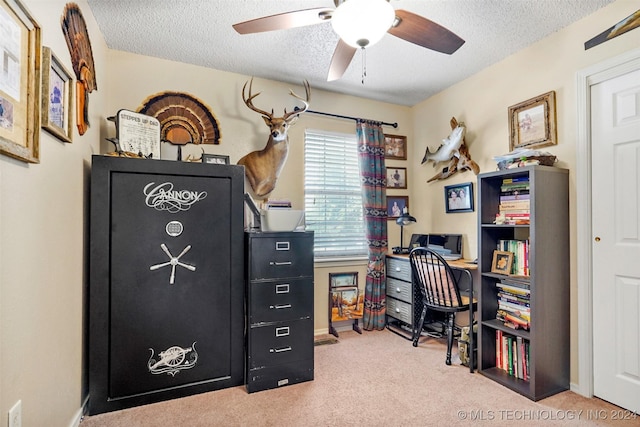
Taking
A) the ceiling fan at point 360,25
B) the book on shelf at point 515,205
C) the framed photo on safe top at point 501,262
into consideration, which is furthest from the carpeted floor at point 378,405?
the ceiling fan at point 360,25

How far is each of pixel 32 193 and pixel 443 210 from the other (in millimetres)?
3276

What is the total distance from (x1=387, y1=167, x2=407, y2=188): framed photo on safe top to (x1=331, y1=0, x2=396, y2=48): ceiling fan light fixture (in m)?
2.33

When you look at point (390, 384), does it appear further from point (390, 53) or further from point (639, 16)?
point (639, 16)

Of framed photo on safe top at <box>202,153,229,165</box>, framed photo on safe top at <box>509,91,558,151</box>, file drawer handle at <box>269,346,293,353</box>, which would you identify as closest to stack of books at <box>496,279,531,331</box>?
framed photo on safe top at <box>509,91,558,151</box>

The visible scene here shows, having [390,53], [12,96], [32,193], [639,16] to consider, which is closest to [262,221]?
[32,193]

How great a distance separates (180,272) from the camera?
2154 millimetres

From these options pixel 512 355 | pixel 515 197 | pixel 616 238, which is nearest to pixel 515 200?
pixel 515 197

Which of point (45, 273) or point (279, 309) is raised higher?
point (45, 273)

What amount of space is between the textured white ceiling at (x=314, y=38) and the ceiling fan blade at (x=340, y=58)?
0.35 metres

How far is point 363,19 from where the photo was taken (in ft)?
4.69

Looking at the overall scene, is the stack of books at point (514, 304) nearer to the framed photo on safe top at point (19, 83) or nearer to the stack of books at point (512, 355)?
the stack of books at point (512, 355)

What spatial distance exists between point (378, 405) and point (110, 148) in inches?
108

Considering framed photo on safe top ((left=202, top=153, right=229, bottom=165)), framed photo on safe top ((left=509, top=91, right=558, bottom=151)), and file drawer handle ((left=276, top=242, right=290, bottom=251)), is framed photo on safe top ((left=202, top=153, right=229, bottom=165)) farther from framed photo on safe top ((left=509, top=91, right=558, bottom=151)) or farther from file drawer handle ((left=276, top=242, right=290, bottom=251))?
framed photo on safe top ((left=509, top=91, right=558, bottom=151))

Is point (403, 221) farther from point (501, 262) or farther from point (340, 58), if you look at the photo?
point (340, 58)
